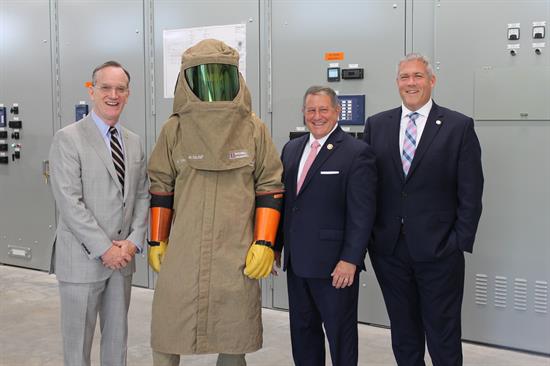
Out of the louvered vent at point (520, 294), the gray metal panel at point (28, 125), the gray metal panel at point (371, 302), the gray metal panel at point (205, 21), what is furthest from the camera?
the gray metal panel at point (28, 125)

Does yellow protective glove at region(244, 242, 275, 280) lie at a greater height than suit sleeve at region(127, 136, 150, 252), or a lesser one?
lesser

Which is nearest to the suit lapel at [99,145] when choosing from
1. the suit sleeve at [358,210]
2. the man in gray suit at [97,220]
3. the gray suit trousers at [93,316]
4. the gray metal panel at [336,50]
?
the man in gray suit at [97,220]

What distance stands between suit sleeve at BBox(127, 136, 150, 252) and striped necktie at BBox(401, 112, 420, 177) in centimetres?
112

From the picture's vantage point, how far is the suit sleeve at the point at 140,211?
2385mm

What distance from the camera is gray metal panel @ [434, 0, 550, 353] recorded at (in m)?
3.22

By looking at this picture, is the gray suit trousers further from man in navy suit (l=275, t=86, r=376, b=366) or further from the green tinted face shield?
the green tinted face shield

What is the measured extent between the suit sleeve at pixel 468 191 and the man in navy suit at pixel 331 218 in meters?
0.38

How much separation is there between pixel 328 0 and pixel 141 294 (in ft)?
8.56

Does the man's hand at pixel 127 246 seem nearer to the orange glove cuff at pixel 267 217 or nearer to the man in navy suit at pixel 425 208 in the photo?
the orange glove cuff at pixel 267 217

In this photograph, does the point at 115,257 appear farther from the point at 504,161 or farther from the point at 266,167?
the point at 504,161

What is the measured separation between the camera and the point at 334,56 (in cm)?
376

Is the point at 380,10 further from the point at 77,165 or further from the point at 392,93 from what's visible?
the point at 77,165

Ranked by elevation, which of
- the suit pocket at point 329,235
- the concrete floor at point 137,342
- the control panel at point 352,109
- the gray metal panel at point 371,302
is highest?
the control panel at point 352,109

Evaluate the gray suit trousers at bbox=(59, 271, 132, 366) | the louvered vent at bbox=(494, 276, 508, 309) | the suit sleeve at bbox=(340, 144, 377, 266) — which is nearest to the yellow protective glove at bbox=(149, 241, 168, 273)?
the gray suit trousers at bbox=(59, 271, 132, 366)
